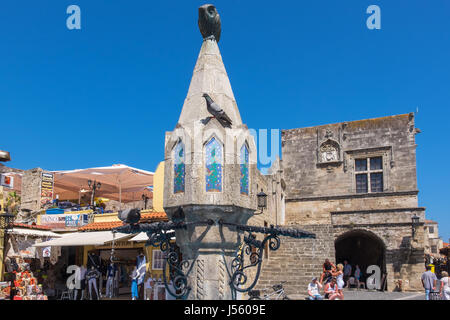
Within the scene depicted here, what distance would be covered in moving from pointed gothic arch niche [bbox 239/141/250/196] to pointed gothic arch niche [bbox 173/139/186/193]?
2.30 ft

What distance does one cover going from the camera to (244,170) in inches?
206

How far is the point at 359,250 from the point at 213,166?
23.2 meters

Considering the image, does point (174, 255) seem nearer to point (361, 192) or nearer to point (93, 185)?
point (93, 185)

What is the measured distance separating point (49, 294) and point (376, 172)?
58.5 ft

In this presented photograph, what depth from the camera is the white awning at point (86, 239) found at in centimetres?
1362

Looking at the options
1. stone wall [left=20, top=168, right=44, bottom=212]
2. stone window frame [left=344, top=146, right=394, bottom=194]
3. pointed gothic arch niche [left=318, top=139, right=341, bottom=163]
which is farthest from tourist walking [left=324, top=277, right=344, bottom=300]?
stone wall [left=20, top=168, right=44, bottom=212]

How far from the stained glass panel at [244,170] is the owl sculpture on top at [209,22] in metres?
1.69

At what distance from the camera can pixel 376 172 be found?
2384 centimetres

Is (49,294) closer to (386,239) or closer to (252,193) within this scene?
(252,193)

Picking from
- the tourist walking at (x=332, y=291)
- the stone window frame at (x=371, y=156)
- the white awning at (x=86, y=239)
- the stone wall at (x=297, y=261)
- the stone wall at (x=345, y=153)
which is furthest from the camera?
the stone window frame at (x=371, y=156)

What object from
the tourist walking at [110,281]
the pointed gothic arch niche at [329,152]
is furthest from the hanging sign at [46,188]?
the pointed gothic arch niche at [329,152]

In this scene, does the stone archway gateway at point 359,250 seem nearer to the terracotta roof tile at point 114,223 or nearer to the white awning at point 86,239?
the terracotta roof tile at point 114,223

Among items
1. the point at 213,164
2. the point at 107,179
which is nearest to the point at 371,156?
the point at 107,179
